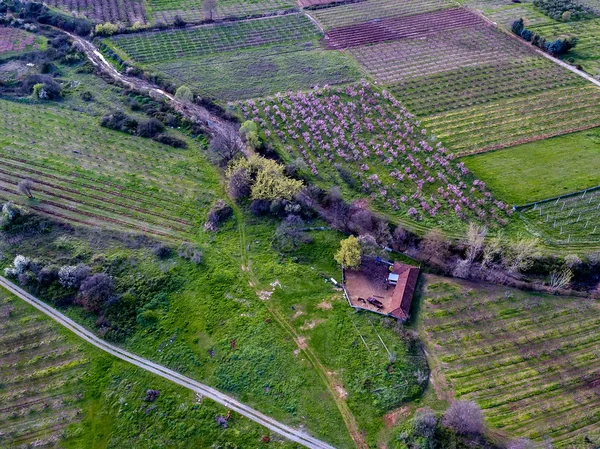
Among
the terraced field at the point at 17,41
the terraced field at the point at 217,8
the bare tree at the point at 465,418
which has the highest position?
the terraced field at the point at 217,8

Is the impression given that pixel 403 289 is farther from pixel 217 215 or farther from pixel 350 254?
pixel 217 215

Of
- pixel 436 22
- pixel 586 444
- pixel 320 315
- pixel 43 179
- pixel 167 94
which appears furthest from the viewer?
pixel 436 22

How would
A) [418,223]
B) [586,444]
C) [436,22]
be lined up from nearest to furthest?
[586,444], [418,223], [436,22]

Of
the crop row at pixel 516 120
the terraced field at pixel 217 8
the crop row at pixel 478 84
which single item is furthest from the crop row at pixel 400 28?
the crop row at pixel 516 120

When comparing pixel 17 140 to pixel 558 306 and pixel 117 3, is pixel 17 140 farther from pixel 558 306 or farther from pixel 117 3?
pixel 558 306

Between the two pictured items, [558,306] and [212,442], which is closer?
[212,442]

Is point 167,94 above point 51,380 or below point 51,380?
above

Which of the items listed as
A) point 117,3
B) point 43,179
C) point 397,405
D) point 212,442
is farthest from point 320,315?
point 117,3

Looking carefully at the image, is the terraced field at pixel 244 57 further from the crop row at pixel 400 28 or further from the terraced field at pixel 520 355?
the terraced field at pixel 520 355
